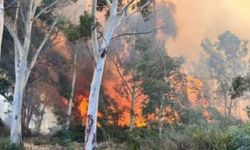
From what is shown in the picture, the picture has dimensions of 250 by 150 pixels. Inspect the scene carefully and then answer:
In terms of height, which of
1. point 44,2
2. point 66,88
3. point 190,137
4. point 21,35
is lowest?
point 190,137

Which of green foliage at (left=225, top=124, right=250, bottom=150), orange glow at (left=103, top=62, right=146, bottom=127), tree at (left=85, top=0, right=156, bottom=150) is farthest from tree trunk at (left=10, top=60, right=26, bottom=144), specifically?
green foliage at (left=225, top=124, right=250, bottom=150)

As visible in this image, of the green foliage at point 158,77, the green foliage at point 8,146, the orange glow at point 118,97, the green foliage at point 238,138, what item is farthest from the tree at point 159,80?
the green foliage at point 238,138

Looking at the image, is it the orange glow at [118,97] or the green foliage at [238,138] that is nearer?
the green foliage at [238,138]

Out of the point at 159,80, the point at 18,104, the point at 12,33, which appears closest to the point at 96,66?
the point at 12,33

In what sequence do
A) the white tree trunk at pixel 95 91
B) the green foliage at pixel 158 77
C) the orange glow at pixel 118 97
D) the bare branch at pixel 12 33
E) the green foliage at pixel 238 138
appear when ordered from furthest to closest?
the orange glow at pixel 118 97
the green foliage at pixel 158 77
the bare branch at pixel 12 33
the white tree trunk at pixel 95 91
the green foliage at pixel 238 138

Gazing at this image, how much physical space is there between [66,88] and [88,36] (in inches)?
650

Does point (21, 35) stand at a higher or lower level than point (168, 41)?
lower

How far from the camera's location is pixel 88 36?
17.8 metres

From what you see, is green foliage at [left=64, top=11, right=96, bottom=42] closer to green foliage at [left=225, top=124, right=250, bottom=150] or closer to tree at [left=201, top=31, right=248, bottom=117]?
green foliage at [left=225, top=124, right=250, bottom=150]

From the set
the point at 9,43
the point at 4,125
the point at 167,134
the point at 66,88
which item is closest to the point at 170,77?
the point at 66,88

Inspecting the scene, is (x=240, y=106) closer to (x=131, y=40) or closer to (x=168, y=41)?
(x=168, y=41)

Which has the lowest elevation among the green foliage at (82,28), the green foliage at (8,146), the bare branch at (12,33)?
the green foliage at (8,146)

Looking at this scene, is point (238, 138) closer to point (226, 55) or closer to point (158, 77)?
point (158, 77)

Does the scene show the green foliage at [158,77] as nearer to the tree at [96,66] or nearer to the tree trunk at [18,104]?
the tree trunk at [18,104]
